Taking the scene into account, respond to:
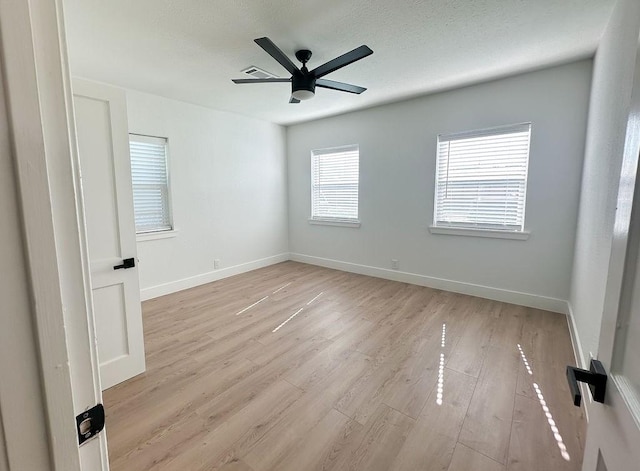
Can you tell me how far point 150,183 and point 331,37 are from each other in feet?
9.31

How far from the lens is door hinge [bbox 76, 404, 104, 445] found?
511 mm

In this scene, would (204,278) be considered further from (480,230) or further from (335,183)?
(480,230)

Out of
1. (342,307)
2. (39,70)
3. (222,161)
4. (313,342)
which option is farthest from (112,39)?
(342,307)

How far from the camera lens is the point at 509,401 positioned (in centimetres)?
188

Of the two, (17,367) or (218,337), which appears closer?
(17,367)

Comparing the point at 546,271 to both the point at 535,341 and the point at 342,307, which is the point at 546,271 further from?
the point at 342,307

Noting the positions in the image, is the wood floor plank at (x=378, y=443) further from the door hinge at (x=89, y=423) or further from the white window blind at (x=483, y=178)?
the white window blind at (x=483, y=178)

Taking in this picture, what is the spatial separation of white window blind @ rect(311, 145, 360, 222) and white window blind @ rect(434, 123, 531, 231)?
1.39 metres

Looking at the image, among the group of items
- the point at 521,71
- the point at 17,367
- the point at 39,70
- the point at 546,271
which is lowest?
the point at 546,271

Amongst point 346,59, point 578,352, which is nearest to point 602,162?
point 578,352

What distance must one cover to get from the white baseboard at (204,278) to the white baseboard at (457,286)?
893mm

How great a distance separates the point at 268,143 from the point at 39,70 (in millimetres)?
4979

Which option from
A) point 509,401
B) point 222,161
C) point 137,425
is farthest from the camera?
point 222,161

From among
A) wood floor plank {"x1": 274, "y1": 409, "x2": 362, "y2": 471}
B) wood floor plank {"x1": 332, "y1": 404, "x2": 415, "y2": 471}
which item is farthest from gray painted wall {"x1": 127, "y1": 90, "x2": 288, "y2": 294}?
wood floor plank {"x1": 332, "y1": 404, "x2": 415, "y2": 471}
